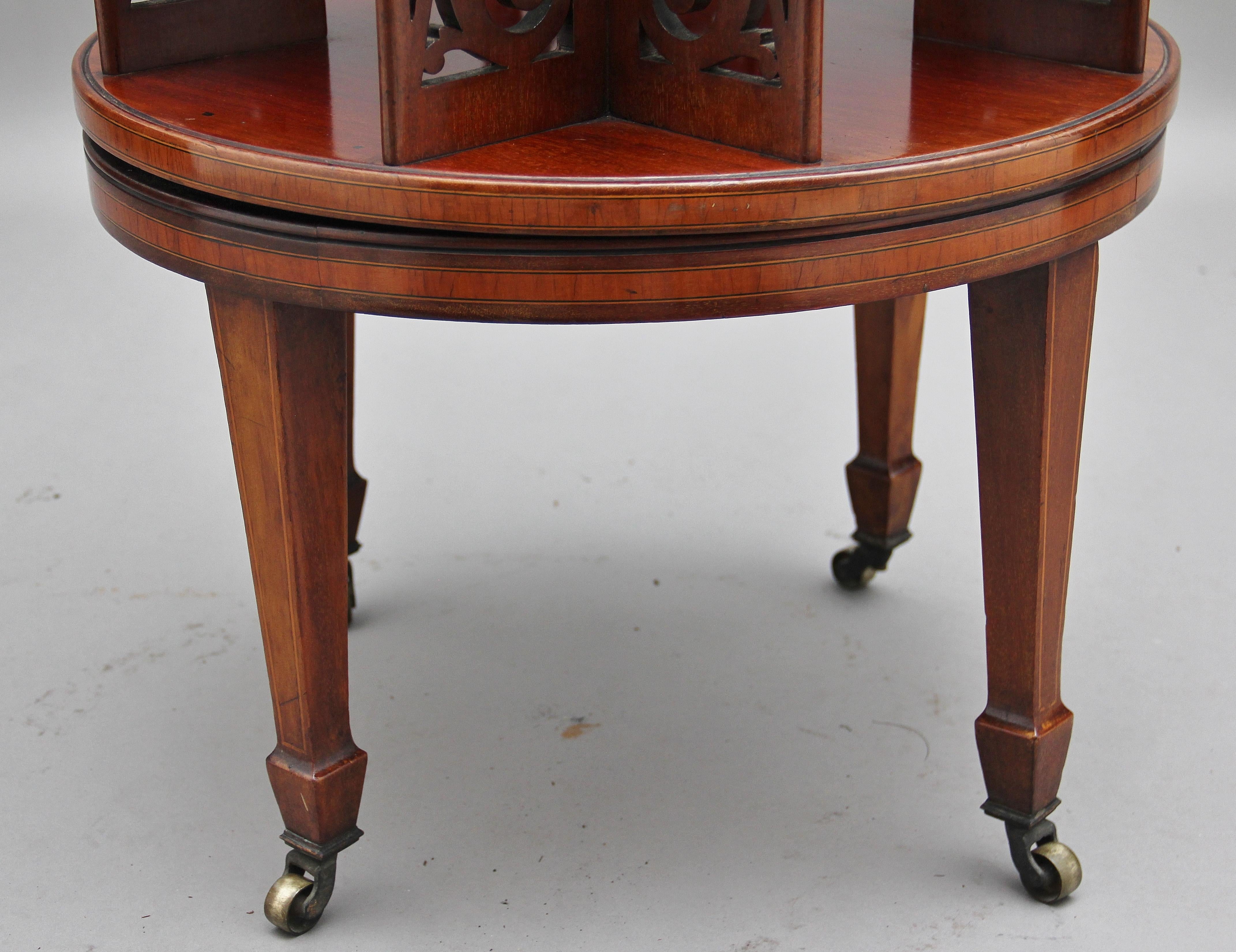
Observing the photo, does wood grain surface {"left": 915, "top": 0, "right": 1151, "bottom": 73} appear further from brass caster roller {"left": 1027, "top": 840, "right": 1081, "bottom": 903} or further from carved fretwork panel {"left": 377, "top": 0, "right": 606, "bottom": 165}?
brass caster roller {"left": 1027, "top": 840, "right": 1081, "bottom": 903}

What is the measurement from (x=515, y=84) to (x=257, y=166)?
0.21m

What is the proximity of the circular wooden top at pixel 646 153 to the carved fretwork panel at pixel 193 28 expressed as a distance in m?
0.02

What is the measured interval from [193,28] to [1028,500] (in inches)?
35.0

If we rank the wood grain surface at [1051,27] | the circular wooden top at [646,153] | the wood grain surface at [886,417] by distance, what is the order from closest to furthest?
the circular wooden top at [646,153] < the wood grain surface at [1051,27] < the wood grain surface at [886,417]

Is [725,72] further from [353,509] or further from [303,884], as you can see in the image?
[353,509]

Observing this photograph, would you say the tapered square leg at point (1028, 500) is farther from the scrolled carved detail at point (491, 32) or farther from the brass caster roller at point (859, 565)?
the brass caster roller at point (859, 565)

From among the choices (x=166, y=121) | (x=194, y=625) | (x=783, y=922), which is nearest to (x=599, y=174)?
(x=166, y=121)

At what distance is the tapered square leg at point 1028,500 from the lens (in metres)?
1.58

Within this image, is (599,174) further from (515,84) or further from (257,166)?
(257,166)

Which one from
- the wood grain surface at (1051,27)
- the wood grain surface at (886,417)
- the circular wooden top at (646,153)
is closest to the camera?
the circular wooden top at (646,153)

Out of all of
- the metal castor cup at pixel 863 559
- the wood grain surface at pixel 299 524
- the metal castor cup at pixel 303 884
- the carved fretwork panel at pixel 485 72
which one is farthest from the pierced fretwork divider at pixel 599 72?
the metal castor cup at pixel 863 559

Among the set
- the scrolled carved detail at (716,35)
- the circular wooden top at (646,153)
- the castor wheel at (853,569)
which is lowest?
the castor wheel at (853,569)

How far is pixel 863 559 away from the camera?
2.34 m

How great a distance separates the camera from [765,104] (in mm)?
1332
